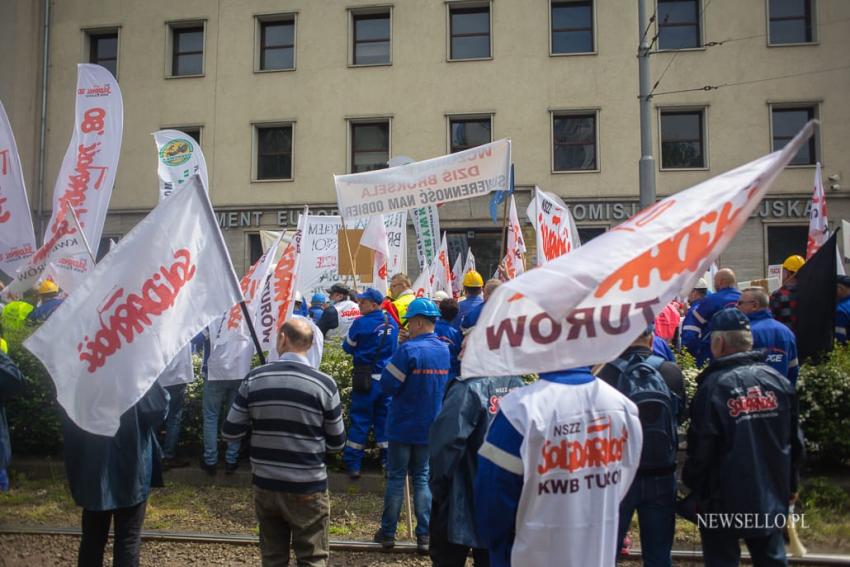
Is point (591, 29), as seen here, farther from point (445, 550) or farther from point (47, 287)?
point (445, 550)

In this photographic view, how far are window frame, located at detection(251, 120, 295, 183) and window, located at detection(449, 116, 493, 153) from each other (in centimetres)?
512

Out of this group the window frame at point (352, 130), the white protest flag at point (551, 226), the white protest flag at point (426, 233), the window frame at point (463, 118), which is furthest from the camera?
the window frame at point (352, 130)

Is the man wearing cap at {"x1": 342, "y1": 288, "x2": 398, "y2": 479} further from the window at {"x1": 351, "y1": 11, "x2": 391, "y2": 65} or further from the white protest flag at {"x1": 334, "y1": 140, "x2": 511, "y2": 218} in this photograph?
the window at {"x1": 351, "y1": 11, "x2": 391, "y2": 65}

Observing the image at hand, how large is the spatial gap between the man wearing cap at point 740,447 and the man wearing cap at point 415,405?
1992 mm

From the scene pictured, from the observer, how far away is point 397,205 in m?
9.12

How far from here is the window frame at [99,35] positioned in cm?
2277

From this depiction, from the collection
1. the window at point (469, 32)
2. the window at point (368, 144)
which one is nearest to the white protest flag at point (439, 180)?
the window at point (368, 144)

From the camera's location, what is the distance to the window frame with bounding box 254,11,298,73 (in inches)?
860

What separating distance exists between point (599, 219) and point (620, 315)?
716 inches

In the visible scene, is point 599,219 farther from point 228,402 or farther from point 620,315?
point 620,315

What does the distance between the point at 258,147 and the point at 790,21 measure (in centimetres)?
1698

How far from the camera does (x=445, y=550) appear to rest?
406 centimetres

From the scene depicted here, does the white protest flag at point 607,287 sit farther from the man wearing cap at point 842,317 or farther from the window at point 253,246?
the window at point 253,246

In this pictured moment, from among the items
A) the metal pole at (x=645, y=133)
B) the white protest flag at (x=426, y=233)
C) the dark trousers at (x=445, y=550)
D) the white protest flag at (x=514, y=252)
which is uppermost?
the metal pole at (x=645, y=133)
